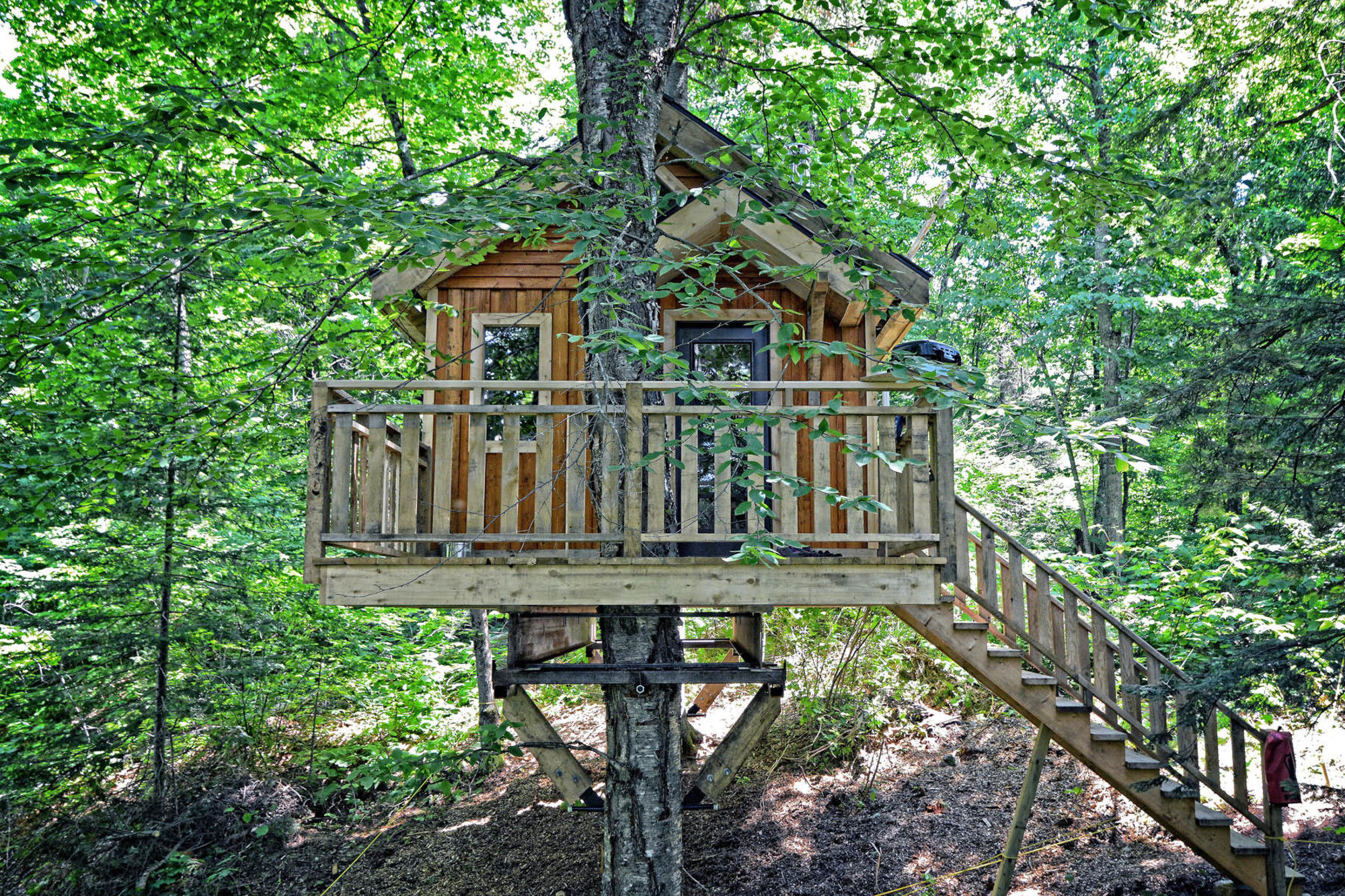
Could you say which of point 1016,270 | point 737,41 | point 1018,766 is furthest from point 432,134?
point 1016,270

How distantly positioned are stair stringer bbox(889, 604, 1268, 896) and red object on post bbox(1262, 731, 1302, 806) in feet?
1.90

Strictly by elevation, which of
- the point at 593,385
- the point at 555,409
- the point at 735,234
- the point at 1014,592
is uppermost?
the point at 735,234

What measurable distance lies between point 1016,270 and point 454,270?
1520cm

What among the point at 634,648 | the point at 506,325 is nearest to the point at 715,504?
the point at 634,648

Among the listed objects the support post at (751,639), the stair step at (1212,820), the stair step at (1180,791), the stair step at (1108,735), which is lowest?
the stair step at (1212,820)

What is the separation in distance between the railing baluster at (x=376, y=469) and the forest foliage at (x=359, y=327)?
0.71 metres

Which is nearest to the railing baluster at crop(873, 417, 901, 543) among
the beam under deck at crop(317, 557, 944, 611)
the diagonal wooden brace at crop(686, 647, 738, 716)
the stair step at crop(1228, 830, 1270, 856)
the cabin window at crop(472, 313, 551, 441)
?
the beam under deck at crop(317, 557, 944, 611)

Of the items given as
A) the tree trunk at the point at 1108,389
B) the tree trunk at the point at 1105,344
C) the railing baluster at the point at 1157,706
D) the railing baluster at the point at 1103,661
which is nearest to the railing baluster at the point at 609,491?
the railing baluster at the point at 1103,661

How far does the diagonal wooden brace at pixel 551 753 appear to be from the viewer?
6020mm

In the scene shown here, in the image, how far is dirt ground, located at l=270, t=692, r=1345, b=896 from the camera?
23.8 feet

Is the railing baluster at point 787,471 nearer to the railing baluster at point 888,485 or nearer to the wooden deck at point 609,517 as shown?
the wooden deck at point 609,517

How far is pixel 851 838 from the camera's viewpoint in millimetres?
7996

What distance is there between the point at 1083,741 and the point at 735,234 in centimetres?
528

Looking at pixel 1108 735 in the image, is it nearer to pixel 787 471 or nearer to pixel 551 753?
pixel 787 471
